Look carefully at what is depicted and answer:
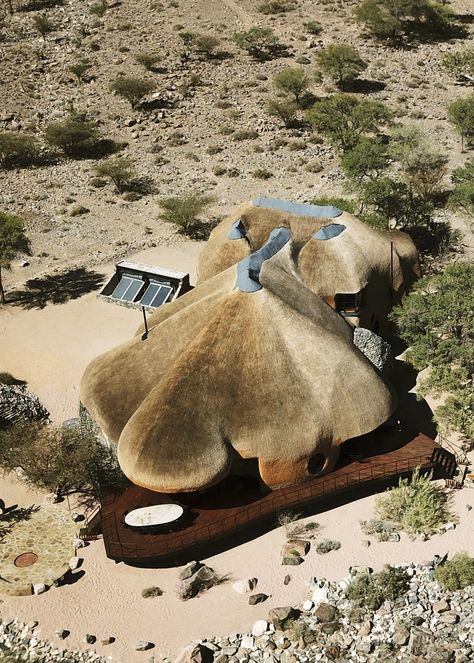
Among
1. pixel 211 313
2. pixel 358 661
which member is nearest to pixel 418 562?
pixel 358 661

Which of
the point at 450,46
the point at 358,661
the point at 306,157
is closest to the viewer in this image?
the point at 358,661

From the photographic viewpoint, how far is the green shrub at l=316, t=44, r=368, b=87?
75.2 meters

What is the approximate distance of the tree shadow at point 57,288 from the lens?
1858 inches

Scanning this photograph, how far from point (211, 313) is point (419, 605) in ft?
46.0

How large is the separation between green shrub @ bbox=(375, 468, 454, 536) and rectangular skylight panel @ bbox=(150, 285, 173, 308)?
783 inches

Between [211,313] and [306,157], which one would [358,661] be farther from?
[306,157]

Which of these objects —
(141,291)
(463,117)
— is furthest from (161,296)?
(463,117)

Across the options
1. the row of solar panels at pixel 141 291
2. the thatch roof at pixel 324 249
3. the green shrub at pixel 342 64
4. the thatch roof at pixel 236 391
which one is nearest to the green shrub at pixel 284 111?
the green shrub at pixel 342 64

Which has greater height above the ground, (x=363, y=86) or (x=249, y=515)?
(x=363, y=86)

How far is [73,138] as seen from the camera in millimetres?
65625

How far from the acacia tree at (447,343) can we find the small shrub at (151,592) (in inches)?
578

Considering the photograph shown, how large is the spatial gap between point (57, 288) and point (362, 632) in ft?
102

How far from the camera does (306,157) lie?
63.1m

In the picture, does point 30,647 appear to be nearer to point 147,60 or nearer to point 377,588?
point 377,588
